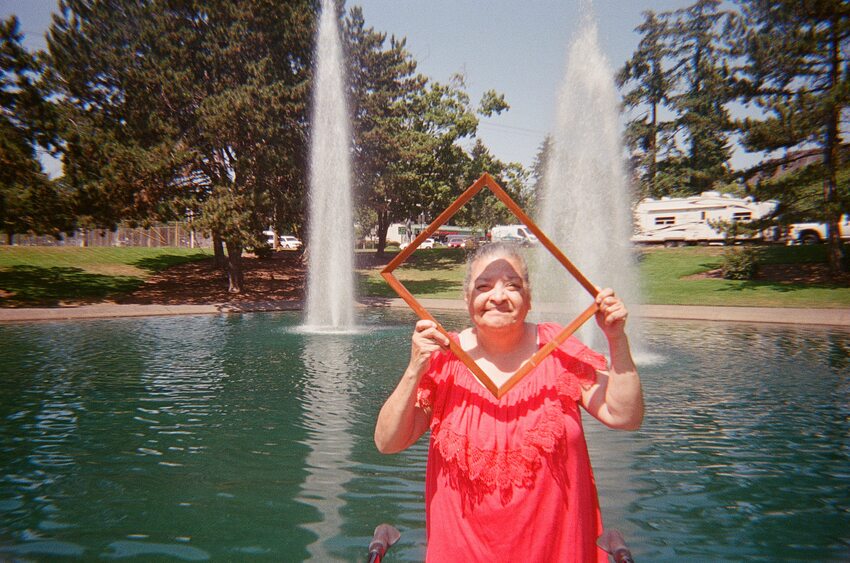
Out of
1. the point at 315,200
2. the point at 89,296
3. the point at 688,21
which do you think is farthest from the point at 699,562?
the point at 688,21

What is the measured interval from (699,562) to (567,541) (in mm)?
2501

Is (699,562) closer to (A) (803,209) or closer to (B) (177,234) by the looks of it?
(A) (803,209)

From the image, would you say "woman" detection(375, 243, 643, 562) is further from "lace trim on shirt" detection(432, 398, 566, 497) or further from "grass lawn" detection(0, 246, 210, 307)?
"grass lawn" detection(0, 246, 210, 307)

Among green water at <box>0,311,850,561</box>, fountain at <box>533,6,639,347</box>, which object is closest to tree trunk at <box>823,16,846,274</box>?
fountain at <box>533,6,639,347</box>

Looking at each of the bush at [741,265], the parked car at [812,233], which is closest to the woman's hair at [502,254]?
the bush at [741,265]

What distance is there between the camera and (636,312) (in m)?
19.7

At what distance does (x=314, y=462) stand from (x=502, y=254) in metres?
4.41

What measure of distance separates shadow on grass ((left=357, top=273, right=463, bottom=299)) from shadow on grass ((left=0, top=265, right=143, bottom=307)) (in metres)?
11.4

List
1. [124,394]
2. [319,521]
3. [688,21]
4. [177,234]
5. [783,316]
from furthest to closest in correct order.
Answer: [688,21], [177,234], [783,316], [124,394], [319,521]

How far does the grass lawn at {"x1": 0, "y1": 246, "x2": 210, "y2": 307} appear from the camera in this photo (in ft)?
81.3

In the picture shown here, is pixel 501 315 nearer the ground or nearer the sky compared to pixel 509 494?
nearer the sky

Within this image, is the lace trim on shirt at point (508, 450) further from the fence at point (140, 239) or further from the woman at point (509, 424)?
the fence at point (140, 239)

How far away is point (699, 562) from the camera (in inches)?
165

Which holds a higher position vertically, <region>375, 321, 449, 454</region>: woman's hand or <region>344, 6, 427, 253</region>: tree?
<region>344, 6, 427, 253</region>: tree
